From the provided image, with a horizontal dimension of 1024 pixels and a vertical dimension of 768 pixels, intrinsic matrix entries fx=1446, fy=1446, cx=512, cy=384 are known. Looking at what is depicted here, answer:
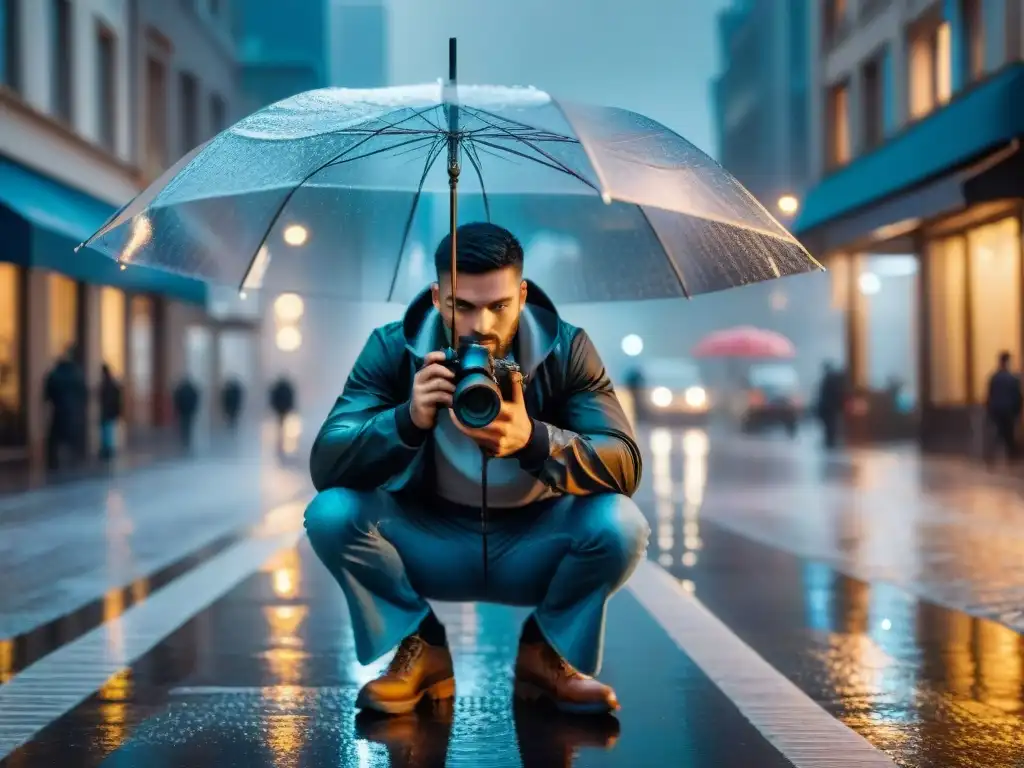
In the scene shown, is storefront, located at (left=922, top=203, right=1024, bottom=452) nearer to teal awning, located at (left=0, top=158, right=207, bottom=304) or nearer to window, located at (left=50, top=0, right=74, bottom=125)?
teal awning, located at (left=0, top=158, right=207, bottom=304)

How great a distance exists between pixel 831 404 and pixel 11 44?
53.3 ft

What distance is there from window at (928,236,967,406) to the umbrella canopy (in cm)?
1981

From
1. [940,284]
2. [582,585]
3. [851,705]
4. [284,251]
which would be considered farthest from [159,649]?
[940,284]

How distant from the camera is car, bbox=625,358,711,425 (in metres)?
41.8

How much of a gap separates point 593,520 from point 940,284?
72.7 ft

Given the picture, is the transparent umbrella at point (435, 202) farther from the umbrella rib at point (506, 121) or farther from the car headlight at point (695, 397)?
the car headlight at point (695, 397)

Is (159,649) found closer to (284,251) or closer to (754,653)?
(284,251)

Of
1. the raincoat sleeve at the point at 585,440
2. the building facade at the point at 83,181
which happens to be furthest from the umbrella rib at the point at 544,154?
the building facade at the point at 83,181

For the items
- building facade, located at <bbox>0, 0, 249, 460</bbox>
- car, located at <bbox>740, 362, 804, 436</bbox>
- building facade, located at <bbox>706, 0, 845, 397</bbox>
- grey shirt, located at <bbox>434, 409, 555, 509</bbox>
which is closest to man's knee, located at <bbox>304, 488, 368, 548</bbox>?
grey shirt, located at <bbox>434, 409, 555, 509</bbox>

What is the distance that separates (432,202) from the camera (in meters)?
5.90

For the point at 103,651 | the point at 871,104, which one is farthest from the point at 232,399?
the point at 103,651

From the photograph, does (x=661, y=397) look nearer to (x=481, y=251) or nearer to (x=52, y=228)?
(x=52, y=228)

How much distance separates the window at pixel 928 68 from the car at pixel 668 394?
18.2m

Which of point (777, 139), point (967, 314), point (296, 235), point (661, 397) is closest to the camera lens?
point (296, 235)
